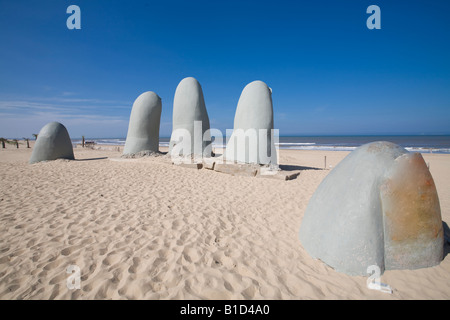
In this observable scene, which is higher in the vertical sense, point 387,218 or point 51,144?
point 51,144

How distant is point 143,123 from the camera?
34.0 ft

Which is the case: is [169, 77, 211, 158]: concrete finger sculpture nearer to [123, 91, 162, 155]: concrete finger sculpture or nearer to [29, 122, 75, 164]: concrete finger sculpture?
[123, 91, 162, 155]: concrete finger sculpture

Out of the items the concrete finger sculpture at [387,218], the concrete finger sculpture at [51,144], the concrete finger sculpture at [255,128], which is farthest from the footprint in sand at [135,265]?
the concrete finger sculpture at [51,144]

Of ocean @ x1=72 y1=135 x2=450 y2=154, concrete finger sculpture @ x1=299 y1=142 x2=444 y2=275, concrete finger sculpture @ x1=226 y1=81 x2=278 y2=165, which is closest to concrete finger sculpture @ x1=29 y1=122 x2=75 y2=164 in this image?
concrete finger sculpture @ x1=226 y1=81 x2=278 y2=165

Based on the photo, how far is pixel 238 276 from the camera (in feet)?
7.15

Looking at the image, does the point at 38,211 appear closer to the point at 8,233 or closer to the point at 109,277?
the point at 8,233

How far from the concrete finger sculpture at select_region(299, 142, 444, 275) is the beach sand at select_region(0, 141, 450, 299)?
161 mm

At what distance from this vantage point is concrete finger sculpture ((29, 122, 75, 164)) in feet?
31.0

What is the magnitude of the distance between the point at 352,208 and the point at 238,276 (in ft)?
4.54

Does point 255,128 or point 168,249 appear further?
point 255,128

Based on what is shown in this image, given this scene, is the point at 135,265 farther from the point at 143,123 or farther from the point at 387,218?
the point at 143,123

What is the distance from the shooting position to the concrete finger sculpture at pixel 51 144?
9.45 meters

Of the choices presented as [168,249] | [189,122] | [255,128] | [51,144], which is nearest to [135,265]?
[168,249]

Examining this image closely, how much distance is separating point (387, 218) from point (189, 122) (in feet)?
26.6
